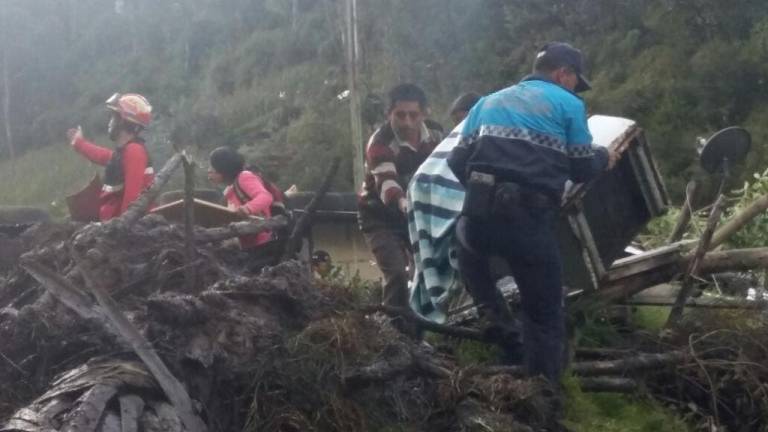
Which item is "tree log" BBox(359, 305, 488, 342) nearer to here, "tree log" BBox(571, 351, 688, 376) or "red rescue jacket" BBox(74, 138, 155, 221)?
"tree log" BBox(571, 351, 688, 376)

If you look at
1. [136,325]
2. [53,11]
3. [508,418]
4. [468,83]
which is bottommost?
[53,11]

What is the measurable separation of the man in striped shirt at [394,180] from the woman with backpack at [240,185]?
0.70m

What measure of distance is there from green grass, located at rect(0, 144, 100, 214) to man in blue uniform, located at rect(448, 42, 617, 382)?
88.7 feet

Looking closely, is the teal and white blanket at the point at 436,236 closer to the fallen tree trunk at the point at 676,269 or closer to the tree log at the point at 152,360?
the fallen tree trunk at the point at 676,269

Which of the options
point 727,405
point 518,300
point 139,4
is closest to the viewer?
point 727,405

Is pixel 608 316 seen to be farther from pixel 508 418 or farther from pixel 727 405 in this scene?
pixel 508 418

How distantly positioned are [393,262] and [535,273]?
1569mm

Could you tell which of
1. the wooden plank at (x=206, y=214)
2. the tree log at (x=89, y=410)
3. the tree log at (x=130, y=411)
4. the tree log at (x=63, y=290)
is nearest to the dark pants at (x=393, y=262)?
the wooden plank at (x=206, y=214)

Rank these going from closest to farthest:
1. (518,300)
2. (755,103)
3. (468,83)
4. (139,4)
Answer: (518,300)
(755,103)
(468,83)
(139,4)

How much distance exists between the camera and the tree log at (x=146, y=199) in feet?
21.1

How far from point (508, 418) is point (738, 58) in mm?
15235

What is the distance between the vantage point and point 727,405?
6.46 meters

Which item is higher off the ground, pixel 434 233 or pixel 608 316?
pixel 434 233

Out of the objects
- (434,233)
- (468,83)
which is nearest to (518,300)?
(434,233)
